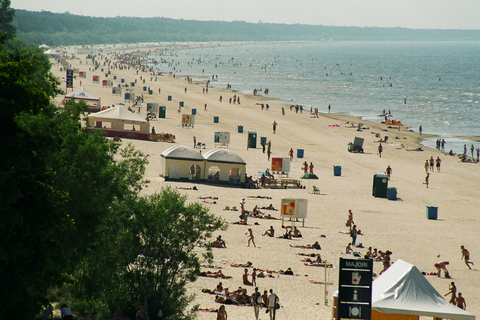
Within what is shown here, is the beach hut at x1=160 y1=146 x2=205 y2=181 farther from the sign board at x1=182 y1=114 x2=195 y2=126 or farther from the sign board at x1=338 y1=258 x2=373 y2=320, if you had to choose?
the sign board at x1=338 y1=258 x2=373 y2=320

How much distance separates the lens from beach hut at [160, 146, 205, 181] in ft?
100

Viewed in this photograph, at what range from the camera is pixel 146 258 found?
13.5 m

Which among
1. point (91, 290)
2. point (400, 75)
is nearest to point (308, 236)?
point (91, 290)

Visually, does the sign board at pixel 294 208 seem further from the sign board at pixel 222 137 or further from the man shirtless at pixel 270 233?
the sign board at pixel 222 137

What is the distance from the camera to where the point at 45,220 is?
9266 mm

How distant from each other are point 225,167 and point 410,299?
60.2 ft

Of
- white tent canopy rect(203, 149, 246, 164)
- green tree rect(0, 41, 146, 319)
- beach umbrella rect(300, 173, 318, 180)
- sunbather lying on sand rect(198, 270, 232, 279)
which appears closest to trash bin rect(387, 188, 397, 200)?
beach umbrella rect(300, 173, 318, 180)

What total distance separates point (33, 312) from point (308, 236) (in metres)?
15.2

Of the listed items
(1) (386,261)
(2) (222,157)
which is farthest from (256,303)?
(2) (222,157)

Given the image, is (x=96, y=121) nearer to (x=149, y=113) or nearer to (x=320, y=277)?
(x=149, y=113)

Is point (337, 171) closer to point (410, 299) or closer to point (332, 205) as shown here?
point (332, 205)

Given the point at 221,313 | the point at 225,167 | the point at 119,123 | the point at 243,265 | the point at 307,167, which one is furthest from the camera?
the point at 119,123

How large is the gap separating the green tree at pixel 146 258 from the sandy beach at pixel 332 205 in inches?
57.0

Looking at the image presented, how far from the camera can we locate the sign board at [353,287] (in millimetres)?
10039
